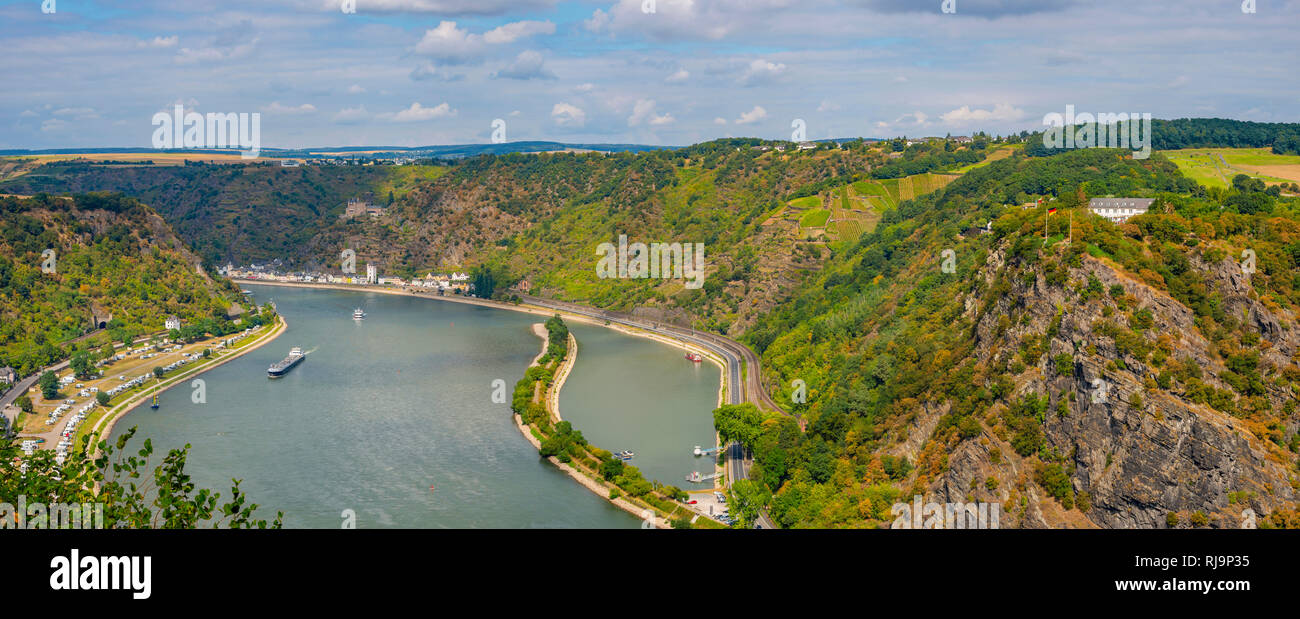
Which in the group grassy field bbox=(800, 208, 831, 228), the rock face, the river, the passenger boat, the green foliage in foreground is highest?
grassy field bbox=(800, 208, 831, 228)

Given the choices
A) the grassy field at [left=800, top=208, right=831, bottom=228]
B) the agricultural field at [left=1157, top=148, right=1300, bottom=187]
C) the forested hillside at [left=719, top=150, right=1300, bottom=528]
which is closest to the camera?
the forested hillside at [left=719, top=150, right=1300, bottom=528]

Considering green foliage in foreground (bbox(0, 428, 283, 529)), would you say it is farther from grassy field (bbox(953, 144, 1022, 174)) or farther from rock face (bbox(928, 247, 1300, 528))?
grassy field (bbox(953, 144, 1022, 174))

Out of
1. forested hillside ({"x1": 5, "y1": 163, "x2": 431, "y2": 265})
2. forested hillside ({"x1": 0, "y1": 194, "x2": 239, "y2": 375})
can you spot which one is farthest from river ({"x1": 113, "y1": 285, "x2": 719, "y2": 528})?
forested hillside ({"x1": 5, "y1": 163, "x2": 431, "y2": 265})

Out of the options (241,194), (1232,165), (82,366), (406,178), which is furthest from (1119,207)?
(241,194)

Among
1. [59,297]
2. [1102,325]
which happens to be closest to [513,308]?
[59,297]

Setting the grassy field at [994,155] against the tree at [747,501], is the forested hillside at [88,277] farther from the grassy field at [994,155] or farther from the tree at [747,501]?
the grassy field at [994,155]

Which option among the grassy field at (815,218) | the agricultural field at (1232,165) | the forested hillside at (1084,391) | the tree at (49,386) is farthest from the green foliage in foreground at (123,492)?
the grassy field at (815,218)
